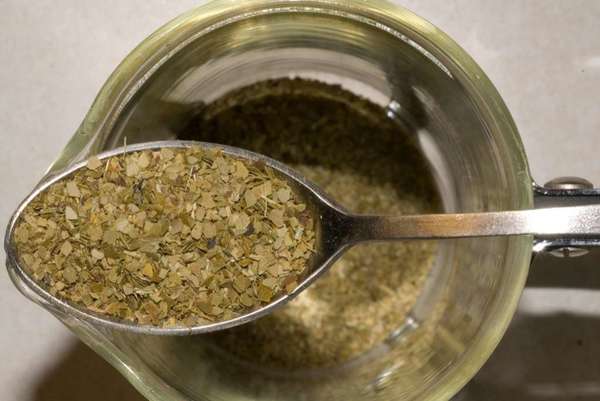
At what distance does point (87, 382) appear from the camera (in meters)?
0.80

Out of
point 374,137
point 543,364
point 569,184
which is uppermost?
point 374,137

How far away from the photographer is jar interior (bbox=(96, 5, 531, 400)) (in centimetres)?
64

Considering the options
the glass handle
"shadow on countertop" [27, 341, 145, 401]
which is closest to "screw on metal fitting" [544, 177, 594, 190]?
the glass handle

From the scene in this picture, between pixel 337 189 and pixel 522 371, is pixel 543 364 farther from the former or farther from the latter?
pixel 337 189

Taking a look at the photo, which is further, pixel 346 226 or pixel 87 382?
pixel 87 382

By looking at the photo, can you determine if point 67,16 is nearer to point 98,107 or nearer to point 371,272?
point 98,107

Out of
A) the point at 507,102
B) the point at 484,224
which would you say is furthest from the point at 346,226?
the point at 507,102

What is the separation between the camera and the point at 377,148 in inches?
31.2

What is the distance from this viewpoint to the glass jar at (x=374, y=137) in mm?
613

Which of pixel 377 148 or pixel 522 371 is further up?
pixel 377 148

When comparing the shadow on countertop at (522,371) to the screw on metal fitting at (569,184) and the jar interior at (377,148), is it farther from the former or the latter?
the screw on metal fitting at (569,184)

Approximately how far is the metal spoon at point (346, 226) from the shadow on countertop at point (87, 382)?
0.68ft

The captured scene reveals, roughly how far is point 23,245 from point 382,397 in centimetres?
34

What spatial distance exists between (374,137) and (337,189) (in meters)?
0.07
